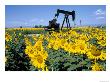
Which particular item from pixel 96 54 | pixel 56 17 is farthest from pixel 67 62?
pixel 56 17

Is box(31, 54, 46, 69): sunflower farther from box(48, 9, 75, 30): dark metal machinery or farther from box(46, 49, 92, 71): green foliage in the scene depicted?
box(48, 9, 75, 30): dark metal machinery

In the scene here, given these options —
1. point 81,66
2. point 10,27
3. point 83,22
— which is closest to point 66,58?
point 81,66

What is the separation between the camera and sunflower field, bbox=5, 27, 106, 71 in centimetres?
322

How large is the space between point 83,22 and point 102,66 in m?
0.44

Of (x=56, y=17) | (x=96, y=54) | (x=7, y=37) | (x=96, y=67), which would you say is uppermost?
(x=56, y=17)

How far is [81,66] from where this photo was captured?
126 inches

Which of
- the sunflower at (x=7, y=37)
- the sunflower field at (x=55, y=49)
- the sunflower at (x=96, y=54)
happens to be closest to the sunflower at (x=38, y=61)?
the sunflower field at (x=55, y=49)

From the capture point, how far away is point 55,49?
327 cm

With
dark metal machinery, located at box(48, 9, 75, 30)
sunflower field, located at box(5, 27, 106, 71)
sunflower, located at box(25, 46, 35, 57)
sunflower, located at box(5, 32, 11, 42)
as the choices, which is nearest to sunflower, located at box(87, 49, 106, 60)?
sunflower field, located at box(5, 27, 106, 71)

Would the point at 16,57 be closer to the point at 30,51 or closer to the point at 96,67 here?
the point at 30,51

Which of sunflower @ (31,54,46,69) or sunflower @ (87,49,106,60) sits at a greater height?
sunflower @ (87,49,106,60)

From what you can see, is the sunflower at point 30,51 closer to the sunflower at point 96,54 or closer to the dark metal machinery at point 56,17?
the dark metal machinery at point 56,17

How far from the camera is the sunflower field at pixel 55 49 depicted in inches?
127
